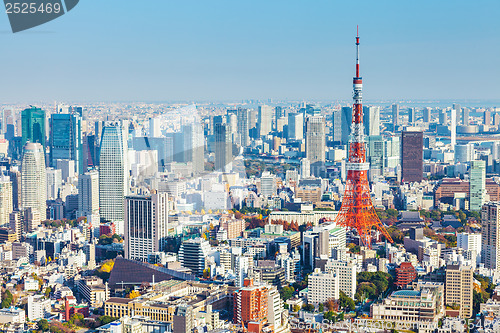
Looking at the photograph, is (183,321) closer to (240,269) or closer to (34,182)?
(240,269)

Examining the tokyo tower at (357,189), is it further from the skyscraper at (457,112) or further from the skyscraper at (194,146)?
the skyscraper at (457,112)

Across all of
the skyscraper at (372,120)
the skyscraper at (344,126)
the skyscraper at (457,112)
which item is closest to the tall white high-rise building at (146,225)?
the skyscraper at (344,126)

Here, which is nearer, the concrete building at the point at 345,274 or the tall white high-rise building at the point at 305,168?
the concrete building at the point at 345,274

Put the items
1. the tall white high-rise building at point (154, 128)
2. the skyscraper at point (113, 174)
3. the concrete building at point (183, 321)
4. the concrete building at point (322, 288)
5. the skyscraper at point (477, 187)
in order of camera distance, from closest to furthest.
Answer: the concrete building at point (183, 321) → the concrete building at point (322, 288) → the tall white high-rise building at point (154, 128) → the skyscraper at point (113, 174) → the skyscraper at point (477, 187)

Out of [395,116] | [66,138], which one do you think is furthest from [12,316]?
[395,116]

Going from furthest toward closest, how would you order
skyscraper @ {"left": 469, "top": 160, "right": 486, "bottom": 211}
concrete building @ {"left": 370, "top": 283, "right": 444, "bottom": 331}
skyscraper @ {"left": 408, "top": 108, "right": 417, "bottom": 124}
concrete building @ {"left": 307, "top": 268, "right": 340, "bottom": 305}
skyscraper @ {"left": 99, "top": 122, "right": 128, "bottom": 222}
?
skyscraper @ {"left": 408, "top": 108, "right": 417, "bottom": 124}, skyscraper @ {"left": 469, "top": 160, "right": 486, "bottom": 211}, skyscraper @ {"left": 99, "top": 122, "right": 128, "bottom": 222}, concrete building @ {"left": 307, "top": 268, "right": 340, "bottom": 305}, concrete building @ {"left": 370, "top": 283, "right": 444, "bottom": 331}

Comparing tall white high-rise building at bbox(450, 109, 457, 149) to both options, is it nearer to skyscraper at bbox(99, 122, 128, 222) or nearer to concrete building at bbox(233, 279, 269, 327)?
skyscraper at bbox(99, 122, 128, 222)

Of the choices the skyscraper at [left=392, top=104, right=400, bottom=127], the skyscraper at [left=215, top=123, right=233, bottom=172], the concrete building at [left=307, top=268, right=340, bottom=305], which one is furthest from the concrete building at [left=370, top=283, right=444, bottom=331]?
the skyscraper at [left=392, top=104, right=400, bottom=127]
